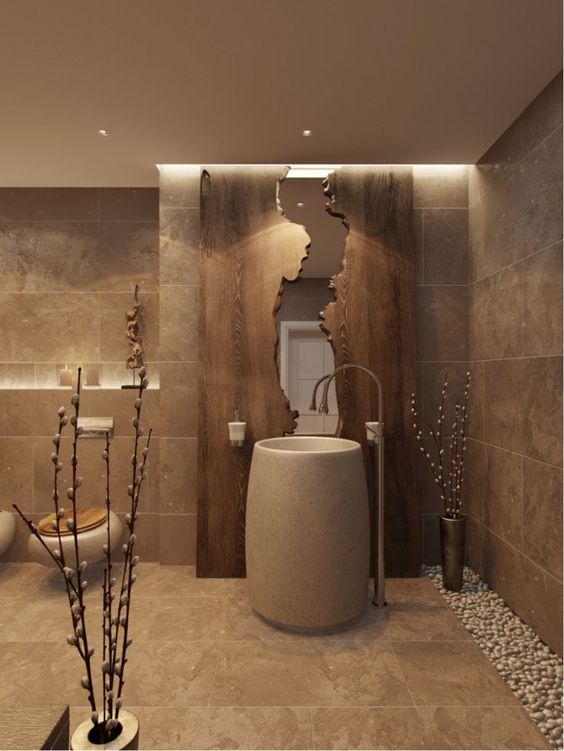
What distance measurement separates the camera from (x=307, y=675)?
182 cm

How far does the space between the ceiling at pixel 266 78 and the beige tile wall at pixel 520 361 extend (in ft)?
0.73

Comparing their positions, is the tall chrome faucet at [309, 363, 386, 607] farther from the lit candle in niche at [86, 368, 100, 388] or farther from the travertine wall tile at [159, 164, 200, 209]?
the lit candle in niche at [86, 368, 100, 388]

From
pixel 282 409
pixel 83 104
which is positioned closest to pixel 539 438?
pixel 282 409

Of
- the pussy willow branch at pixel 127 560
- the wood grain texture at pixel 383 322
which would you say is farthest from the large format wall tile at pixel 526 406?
the pussy willow branch at pixel 127 560

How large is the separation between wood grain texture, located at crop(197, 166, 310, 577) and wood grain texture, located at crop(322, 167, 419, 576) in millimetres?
297

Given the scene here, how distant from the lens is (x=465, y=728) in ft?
5.09

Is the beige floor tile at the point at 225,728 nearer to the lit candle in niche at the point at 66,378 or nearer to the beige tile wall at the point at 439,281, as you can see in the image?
the beige tile wall at the point at 439,281

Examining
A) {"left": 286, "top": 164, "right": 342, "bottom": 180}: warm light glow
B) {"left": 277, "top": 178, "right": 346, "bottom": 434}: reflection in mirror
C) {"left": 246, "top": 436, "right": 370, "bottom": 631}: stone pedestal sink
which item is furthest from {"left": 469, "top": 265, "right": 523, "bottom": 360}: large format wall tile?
{"left": 286, "top": 164, "right": 342, "bottom": 180}: warm light glow

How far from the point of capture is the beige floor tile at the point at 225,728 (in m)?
1.49

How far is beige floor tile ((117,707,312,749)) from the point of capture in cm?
149

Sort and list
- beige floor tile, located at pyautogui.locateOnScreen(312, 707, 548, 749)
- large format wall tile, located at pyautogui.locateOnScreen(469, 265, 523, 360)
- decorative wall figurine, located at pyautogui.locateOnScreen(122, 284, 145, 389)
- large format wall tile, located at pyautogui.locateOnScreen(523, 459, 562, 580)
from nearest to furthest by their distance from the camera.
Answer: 1. beige floor tile, located at pyautogui.locateOnScreen(312, 707, 548, 749)
2. large format wall tile, located at pyautogui.locateOnScreen(523, 459, 562, 580)
3. large format wall tile, located at pyautogui.locateOnScreen(469, 265, 523, 360)
4. decorative wall figurine, located at pyautogui.locateOnScreen(122, 284, 145, 389)

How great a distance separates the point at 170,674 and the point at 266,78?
230 cm

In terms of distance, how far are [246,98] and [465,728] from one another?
2.44m

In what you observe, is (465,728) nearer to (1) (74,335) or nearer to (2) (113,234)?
(1) (74,335)
